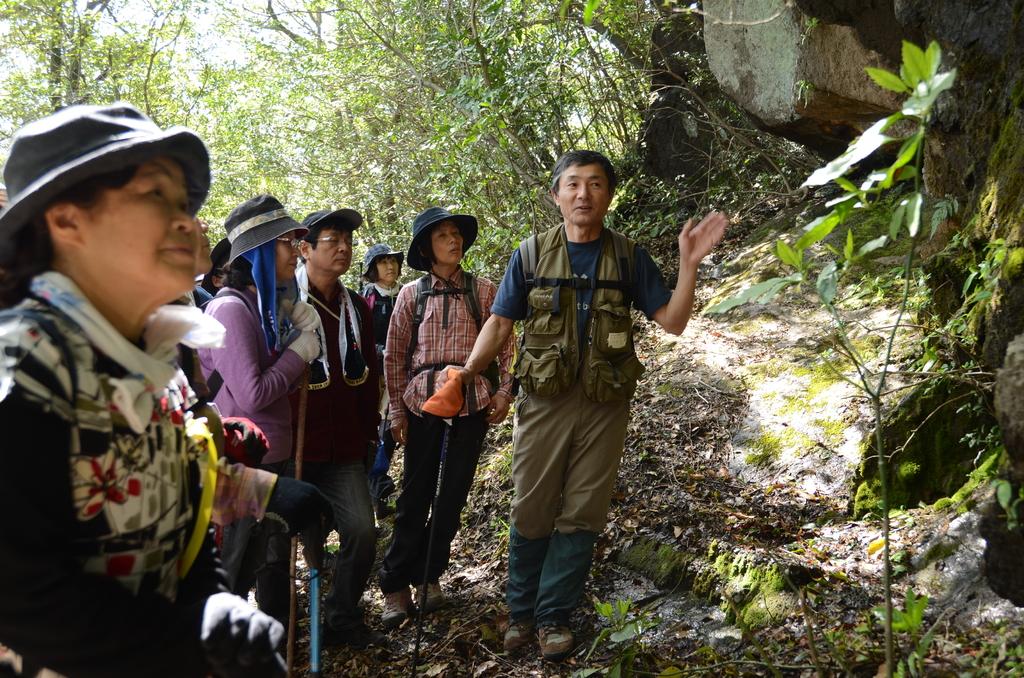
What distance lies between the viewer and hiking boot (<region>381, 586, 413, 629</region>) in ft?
16.6

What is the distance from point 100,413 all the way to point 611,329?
3036 millimetres

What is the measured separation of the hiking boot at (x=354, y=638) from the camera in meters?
4.75

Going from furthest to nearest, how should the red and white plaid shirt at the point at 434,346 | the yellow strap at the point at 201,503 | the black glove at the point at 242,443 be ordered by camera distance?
the red and white plaid shirt at the point at 434,346, the black glove at the point at 242,443, the yellow strap at the point at 201,503

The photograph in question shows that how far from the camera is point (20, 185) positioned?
5.80ft

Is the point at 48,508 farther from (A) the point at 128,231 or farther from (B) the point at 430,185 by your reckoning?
(B) the point at 430,185

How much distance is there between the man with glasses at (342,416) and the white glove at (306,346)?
329mm

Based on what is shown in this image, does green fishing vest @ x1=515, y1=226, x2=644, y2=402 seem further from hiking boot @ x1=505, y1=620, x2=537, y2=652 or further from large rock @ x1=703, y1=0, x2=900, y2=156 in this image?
large rock @ x1=703, y1=0, x2=900, y2=156


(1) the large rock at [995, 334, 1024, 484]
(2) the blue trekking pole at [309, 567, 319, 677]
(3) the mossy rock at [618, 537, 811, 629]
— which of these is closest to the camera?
(1) the large rock at [995, 334, 1024, 484]

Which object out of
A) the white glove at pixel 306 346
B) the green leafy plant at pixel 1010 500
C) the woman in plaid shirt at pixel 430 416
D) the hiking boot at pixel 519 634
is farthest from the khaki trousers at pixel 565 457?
the green leafy plant at pixel 1010 500

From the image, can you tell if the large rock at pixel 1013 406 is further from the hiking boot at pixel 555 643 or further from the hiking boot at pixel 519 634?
the hiking boot at pixel 519 634

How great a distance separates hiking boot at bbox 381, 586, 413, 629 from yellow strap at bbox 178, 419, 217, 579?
3174mm

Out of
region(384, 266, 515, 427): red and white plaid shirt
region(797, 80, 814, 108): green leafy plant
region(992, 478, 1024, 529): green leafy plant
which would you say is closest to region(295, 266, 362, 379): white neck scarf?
region(384, 266, 515, 427): red and white plaid shirt

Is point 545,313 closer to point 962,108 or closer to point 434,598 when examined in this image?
point 434,598

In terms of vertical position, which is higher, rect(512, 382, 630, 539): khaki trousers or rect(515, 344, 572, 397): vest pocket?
rect(515, 344, 572, 397): vest pocket
